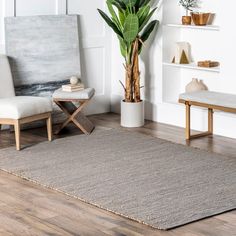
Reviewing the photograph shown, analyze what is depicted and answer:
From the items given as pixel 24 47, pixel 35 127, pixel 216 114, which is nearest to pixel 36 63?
pixel 24 47

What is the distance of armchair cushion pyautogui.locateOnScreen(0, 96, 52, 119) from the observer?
6.00 meters

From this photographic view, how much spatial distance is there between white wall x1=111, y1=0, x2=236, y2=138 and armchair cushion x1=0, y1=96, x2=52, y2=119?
1.55m

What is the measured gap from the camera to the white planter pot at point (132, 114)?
7133mm

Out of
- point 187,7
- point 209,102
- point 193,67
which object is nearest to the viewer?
point 209,102

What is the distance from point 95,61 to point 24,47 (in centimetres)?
104

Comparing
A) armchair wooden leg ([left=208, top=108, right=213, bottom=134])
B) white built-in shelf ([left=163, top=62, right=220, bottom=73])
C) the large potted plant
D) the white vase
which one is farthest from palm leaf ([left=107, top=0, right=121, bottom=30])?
armchair wooden leg ([left=208, top=108, right=213, bottom=134])

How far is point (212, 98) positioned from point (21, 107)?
172 cm

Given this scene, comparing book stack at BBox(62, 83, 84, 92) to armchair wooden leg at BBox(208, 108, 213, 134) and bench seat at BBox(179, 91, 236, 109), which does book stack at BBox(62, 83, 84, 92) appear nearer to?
bench seat at BBox(179, 91, 236, 109)

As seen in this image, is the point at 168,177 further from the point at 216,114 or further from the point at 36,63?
the point at 36,63

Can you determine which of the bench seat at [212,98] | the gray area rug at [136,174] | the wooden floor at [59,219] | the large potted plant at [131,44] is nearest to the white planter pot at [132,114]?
the large potted plant at [131,44]

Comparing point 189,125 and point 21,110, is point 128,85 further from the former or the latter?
point 21,110

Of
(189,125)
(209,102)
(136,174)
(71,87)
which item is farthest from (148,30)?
(136,174)

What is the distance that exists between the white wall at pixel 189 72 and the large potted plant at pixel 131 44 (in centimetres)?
23

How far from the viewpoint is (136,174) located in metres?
5.35
